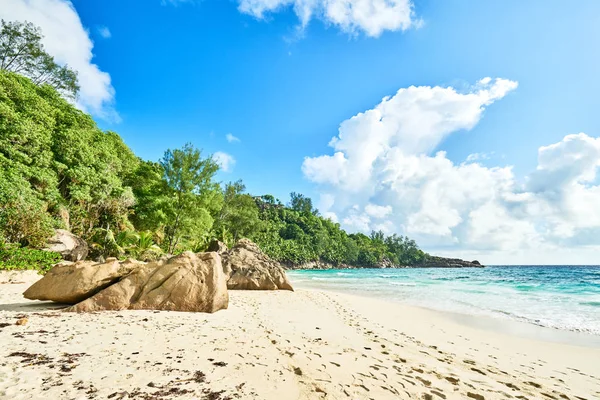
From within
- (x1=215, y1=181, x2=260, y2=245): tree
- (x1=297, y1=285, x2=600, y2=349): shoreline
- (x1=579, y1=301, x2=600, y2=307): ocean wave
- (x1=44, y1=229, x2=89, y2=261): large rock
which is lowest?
(x1=297, y1=285, x2=600, y2=349): shoreline

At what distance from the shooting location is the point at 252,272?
49.4ft

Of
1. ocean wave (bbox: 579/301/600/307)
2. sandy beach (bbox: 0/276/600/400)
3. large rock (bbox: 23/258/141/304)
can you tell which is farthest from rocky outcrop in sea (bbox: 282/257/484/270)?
sandy beach (bbox: 0/276/600/400)

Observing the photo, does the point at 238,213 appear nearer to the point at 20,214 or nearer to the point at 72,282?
the point at 20,214

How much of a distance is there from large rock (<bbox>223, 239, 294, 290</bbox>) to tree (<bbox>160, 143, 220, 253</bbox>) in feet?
31.1

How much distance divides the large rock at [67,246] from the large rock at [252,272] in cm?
956

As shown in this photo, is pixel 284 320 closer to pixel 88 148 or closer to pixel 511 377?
pixel 511 377

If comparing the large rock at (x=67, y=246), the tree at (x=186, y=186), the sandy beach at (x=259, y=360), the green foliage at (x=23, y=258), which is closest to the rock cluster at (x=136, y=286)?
the sandy beach at (x=259, y=360)

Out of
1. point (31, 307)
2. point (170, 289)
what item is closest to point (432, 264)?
point (170, 289)

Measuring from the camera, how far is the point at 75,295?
23.0 feet

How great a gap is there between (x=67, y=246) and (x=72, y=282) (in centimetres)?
1288

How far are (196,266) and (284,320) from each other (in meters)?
2.95

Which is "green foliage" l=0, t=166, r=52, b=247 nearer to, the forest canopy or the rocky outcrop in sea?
the forest canopy

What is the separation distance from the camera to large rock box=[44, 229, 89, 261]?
16.2 meters

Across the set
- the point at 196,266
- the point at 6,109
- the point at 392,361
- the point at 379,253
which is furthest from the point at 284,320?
the point at 379,253
